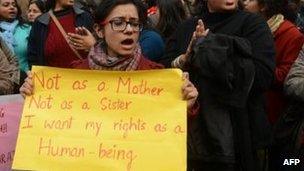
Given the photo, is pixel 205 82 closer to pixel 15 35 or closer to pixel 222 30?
pixel 222 30

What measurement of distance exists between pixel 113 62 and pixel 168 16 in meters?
2.36

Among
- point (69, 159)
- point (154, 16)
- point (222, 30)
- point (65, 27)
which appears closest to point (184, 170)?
point (69, 159)

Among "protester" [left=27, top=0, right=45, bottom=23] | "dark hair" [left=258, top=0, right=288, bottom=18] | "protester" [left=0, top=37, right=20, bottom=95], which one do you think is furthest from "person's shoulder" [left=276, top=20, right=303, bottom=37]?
"protester" [left=27, top=0, right=45, bottom=23]

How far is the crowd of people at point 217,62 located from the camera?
3.06m

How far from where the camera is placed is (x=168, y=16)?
17.4 feet

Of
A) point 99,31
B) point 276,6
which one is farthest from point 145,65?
point 276,6

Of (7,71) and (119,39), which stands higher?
(7,71)

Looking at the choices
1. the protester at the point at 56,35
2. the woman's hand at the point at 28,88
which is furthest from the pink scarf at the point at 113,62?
the protester at the point at 56,35

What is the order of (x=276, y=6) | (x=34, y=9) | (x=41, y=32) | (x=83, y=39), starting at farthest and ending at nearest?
(x=34, y=9) → (x=41, y=32) → (x=276, y=6) → (x=83, y=39)

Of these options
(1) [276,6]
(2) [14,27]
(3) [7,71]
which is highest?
(2) [14,27]

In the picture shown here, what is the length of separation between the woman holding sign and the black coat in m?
1.44

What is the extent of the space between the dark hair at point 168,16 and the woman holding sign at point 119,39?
2140 millimetres

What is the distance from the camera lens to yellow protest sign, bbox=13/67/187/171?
2770mm

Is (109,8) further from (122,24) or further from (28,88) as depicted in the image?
(28,88)
